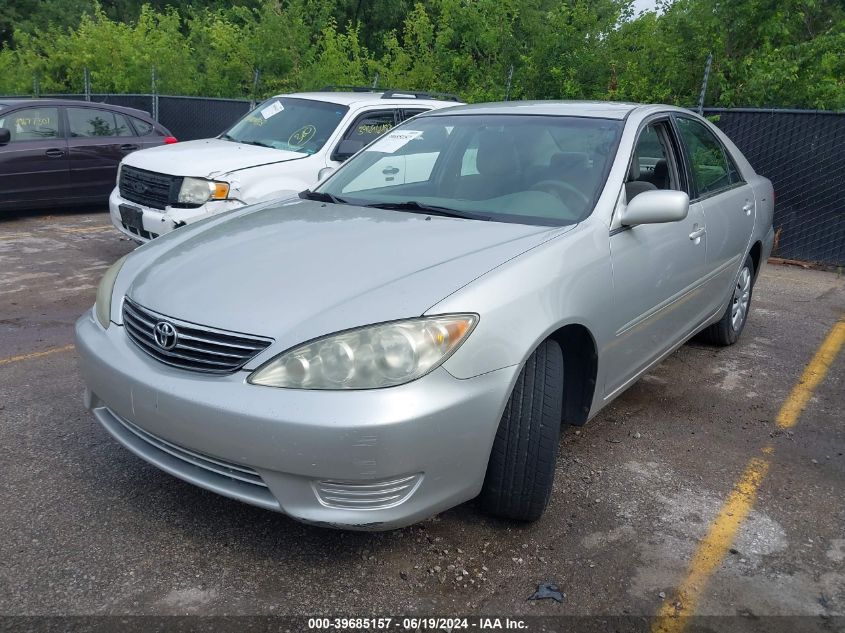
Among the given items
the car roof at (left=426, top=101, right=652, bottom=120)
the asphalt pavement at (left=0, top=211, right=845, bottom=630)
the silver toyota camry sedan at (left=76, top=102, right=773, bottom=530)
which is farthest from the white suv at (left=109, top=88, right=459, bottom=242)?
the silver toyota camry sedan at (left=76, top=102, right=773, bottom=530)

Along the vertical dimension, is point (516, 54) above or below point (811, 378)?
above

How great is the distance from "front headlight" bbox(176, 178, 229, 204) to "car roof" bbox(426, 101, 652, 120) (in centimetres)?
258

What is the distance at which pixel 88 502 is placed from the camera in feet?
10.3

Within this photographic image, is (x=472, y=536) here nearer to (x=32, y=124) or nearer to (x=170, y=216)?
(x=170, y=216)

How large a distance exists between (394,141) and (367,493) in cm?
244

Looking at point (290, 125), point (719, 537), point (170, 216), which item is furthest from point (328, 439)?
point (290, 125)

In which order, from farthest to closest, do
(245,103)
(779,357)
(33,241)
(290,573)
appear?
(245,103) → (33,241) → (779,357) → (290,573)

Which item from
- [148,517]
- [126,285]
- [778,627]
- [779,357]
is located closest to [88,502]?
[148,517]

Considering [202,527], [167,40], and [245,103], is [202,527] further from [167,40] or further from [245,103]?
[167,40]

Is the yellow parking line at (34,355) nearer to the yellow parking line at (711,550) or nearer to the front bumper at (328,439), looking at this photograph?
the front bumper at (328,439)

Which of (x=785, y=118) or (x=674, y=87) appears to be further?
(x=674, y=87)

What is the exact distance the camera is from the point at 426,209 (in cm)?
362

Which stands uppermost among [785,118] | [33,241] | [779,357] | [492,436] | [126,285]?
[785,118]

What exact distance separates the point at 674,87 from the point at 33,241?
25.9 feet
